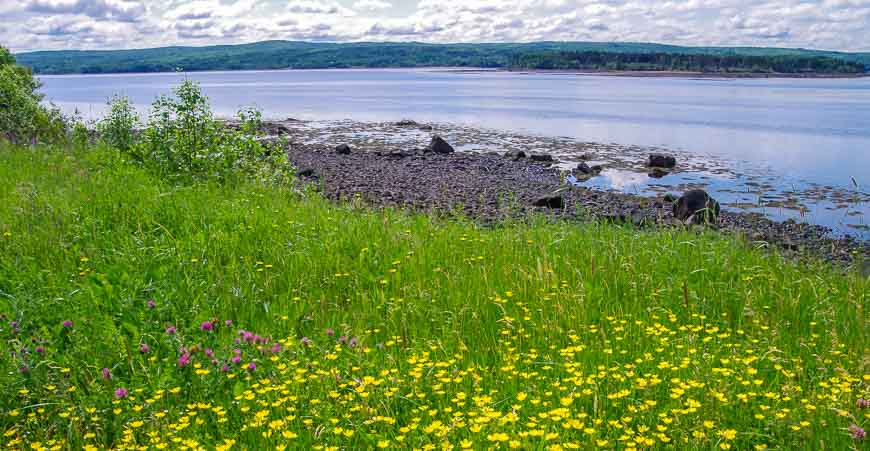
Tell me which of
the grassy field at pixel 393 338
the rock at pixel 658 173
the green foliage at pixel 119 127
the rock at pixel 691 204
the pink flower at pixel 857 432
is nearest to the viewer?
the pink flower at pixel 857 432

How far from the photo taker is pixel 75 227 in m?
7.84

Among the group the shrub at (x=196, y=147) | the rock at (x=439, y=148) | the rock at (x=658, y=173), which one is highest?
the shrub at (x=196, y=147)

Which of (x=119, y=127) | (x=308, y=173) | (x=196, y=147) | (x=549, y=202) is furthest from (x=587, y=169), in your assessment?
(x=196, y=147)

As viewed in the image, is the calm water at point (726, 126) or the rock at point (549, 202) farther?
the calm water at point (726, 126)

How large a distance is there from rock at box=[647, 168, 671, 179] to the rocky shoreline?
8.59 feet

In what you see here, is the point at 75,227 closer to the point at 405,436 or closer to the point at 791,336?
the point at 405,436

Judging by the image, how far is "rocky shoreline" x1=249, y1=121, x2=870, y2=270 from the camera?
1491cm

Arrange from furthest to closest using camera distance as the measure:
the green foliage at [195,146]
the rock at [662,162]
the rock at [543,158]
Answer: the rock at [543,158] < the rock at [662,162] < the green foliage at [195,146]

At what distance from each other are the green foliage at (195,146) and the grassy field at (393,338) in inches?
107

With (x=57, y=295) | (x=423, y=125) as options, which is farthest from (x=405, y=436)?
(x=423, y=125)

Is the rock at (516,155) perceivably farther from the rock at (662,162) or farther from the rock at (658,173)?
the rock at (658,173)

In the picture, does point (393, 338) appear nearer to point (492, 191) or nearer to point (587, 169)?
point (492, 191)

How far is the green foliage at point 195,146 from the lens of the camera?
11781 millimetres

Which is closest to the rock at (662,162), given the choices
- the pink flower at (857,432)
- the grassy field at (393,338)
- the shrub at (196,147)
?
the shrub at (196,147)
